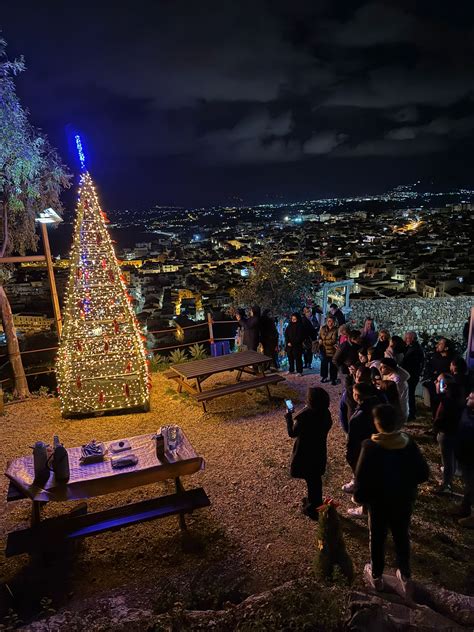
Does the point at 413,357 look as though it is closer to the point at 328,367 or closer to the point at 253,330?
the point at 328,367

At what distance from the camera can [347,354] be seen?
23.1ft

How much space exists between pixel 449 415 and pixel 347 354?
93.7 inches

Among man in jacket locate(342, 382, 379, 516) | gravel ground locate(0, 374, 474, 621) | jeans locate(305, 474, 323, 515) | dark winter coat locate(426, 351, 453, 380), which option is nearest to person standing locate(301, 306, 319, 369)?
gravel ground locate(0, 374, 474, 621)

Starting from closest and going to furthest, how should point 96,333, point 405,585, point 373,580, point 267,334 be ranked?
1. point 405,585
2. point 373,580
3. point 96,333
4. point 267,334

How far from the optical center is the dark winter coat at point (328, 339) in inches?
330

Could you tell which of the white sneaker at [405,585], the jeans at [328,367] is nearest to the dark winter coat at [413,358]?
the jeans at [328,367]

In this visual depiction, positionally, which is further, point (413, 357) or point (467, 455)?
point (413, 357)

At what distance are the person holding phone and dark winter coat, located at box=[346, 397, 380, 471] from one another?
273mm

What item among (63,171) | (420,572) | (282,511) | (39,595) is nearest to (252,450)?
(282,511)

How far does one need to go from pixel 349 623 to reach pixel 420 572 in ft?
4.79

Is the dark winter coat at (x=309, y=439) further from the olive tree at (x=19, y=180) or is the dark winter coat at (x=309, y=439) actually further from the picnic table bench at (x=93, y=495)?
the olive tree at (x=19, y=180)

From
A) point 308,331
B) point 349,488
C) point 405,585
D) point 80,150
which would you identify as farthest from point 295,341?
point 405,585

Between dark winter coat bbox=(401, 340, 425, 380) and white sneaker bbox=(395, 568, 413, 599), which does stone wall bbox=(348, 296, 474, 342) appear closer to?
dark winter coat bbox=(401, 340, 425, 380)

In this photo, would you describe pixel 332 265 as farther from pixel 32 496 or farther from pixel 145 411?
pixel 32 496
